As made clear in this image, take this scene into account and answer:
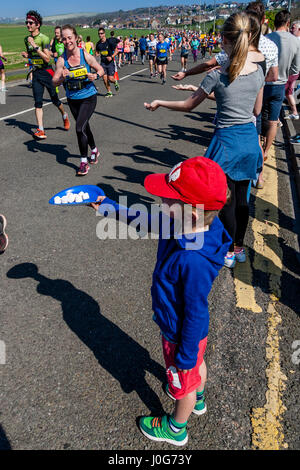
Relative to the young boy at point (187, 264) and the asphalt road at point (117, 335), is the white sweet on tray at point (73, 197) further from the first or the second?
the asphalt road at point (117, 335)

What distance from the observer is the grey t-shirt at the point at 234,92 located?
265cm

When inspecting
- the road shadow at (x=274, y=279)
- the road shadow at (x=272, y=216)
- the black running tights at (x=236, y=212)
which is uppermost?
the black running tights at (x=236, y=212)

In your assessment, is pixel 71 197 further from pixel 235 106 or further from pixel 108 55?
pixel 108 55

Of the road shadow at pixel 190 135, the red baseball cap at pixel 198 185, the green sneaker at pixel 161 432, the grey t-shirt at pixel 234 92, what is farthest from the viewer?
the road shadow at pixel 190 135

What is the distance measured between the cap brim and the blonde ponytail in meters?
1.43

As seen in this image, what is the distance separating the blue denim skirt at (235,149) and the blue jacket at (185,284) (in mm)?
1274

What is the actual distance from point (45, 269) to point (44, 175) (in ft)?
8.82

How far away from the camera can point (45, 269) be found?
11.1 feet

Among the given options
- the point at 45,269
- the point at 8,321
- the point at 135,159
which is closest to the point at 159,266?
the point at 8,321

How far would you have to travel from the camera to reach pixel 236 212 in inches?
129

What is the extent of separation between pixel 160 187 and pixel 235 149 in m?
1.51

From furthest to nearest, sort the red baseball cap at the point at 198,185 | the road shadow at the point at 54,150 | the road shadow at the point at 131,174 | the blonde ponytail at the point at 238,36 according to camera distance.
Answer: the road shadow at the point at 54,150 < the road shadow at the point at 131,174 < the blonde ponytail at the point at 238,36 < the red baseball cap at the point at 198,185

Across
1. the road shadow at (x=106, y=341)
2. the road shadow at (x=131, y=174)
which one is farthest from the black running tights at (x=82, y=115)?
the road shadow at (x=106, y=341)
